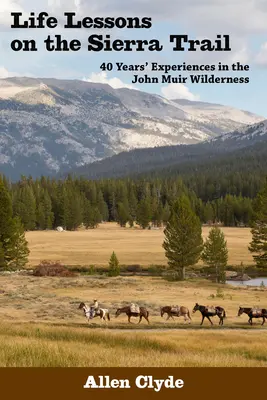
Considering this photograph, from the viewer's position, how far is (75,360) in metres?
17.2

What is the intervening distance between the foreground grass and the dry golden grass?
76.5 meters

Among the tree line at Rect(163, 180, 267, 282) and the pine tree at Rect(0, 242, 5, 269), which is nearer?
the pine tree at Rect(0, 242, 5, 269)

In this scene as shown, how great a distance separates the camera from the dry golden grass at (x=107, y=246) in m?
109

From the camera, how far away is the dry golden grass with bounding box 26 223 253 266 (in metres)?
109

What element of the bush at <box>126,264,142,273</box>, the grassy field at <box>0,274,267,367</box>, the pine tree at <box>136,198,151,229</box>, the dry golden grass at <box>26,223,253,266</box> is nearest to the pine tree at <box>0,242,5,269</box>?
the grassy field at <box>0,274,267,367</box>

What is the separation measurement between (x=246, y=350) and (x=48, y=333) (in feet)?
31.5

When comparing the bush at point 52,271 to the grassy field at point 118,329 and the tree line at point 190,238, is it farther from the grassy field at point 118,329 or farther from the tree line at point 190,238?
the tree line at point 190,238

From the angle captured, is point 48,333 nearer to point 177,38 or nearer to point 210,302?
point 177,38

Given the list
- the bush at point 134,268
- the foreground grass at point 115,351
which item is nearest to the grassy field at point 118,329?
the foreground grass at point 115,351

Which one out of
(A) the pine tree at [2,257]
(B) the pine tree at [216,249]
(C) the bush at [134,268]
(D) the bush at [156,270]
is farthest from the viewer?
(C) the bush at [134,268]

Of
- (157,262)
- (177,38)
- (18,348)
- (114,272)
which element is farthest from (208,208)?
(18,348)

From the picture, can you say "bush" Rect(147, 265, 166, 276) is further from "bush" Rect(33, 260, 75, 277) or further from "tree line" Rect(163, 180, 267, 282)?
"bush" Rect(33, 260, 75, 277)

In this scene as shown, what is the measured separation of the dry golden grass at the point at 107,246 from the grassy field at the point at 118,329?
33371mm
